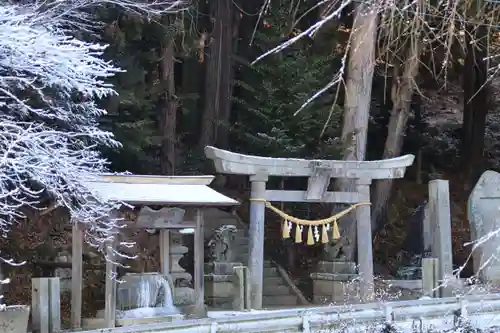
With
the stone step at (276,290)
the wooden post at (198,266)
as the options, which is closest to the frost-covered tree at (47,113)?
the wooden post at (198,266)

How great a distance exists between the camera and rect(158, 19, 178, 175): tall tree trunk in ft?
55.2

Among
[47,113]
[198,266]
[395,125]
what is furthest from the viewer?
[395,125]

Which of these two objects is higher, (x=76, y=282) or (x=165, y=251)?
(x=165, y=251)

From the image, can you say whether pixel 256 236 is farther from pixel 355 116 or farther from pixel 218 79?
pixel 218 79

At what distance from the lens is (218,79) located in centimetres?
1856

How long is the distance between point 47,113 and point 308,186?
4.96 m

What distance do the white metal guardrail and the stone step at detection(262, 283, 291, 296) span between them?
5251mm

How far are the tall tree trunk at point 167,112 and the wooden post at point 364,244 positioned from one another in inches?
215

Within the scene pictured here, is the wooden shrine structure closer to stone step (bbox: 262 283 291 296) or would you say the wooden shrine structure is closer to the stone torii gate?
the stone torii gate

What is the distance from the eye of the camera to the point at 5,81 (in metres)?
9.43

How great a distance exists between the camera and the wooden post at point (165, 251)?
38.2ft

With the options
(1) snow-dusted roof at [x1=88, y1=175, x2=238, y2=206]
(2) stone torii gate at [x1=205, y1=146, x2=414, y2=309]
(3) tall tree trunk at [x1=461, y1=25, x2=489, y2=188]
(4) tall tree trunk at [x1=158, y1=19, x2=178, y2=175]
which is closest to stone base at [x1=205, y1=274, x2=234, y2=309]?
(2) stone torii gate at [x1=205, y1=146, x2=414, y2=309]

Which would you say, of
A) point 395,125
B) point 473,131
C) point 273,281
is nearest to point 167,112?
point 273,281

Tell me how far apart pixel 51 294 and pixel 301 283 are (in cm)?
782
